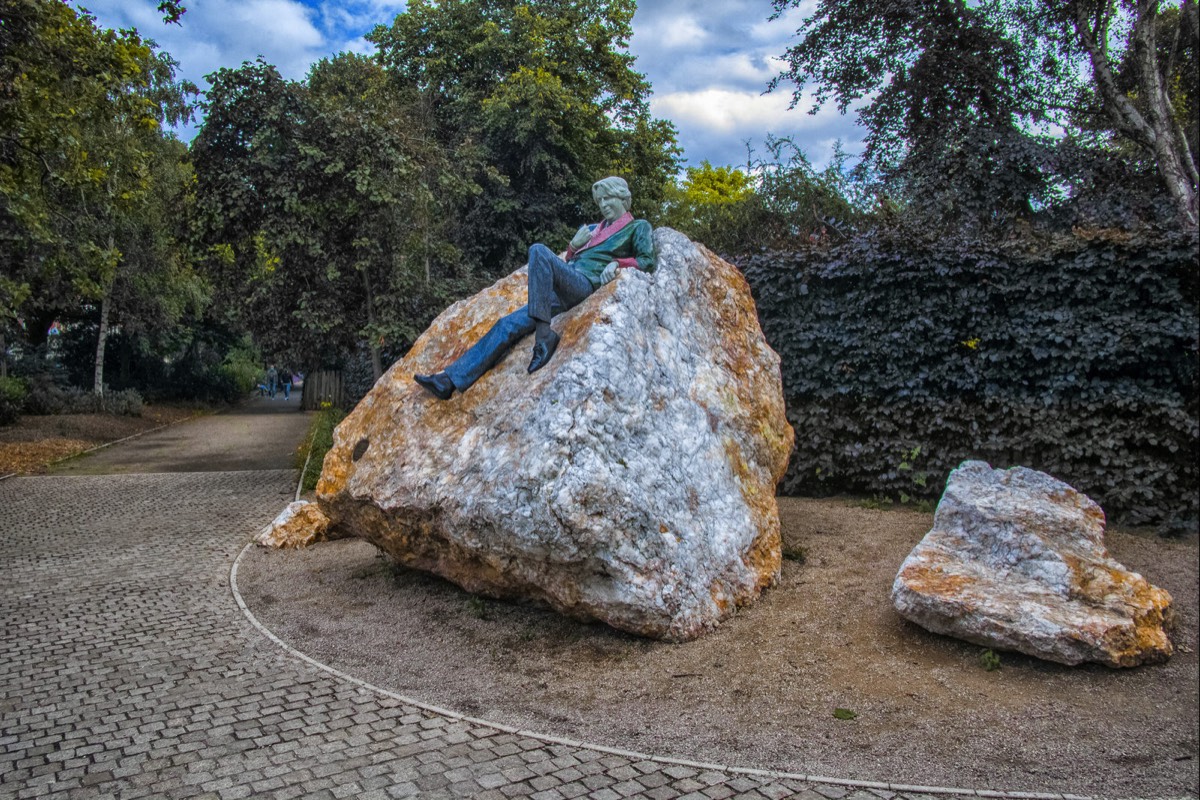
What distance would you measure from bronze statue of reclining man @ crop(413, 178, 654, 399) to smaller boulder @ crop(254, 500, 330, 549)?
328 cm

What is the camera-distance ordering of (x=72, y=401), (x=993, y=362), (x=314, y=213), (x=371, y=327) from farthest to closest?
(x=72, y=401)
(x=371, y=327)
(x=314, y=213)
(x=993, y=362)

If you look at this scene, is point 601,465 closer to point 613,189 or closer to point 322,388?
point 613,189

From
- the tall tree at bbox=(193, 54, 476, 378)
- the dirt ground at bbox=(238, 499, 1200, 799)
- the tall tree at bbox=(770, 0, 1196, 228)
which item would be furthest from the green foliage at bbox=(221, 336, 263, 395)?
A: the dirt ground at bbox=(238, 499, 1200, 799)

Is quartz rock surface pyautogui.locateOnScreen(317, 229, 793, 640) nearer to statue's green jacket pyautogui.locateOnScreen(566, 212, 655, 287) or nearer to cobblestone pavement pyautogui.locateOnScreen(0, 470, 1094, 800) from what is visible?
statue's green jacket pyautogui.locateOnScreen(566, 212, 655, 287)

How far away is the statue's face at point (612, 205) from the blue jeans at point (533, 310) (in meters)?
0.83

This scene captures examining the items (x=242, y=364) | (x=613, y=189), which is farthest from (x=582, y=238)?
(x=242, y=364)

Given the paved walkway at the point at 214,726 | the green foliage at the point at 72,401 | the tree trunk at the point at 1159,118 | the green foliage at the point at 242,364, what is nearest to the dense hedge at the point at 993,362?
the paved walkway at the point at 214,726

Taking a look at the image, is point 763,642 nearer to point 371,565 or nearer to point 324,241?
point 371,565

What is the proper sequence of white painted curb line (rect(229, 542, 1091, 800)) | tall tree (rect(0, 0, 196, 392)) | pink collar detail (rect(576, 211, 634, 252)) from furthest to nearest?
tall tree (rect(0, 0, 196, 392)) < pink collar detail (rect(576, 211, 634, 252)) < white painted curb line (rect(229, 542, 1091, 800))

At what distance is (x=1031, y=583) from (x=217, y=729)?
5298mm

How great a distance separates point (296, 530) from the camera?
30.6 ft

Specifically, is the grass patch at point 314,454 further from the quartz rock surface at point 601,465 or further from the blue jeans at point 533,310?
the blue jeans at point 533,310

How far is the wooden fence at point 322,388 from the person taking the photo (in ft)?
105

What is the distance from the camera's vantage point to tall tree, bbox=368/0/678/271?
22328 millimetres
